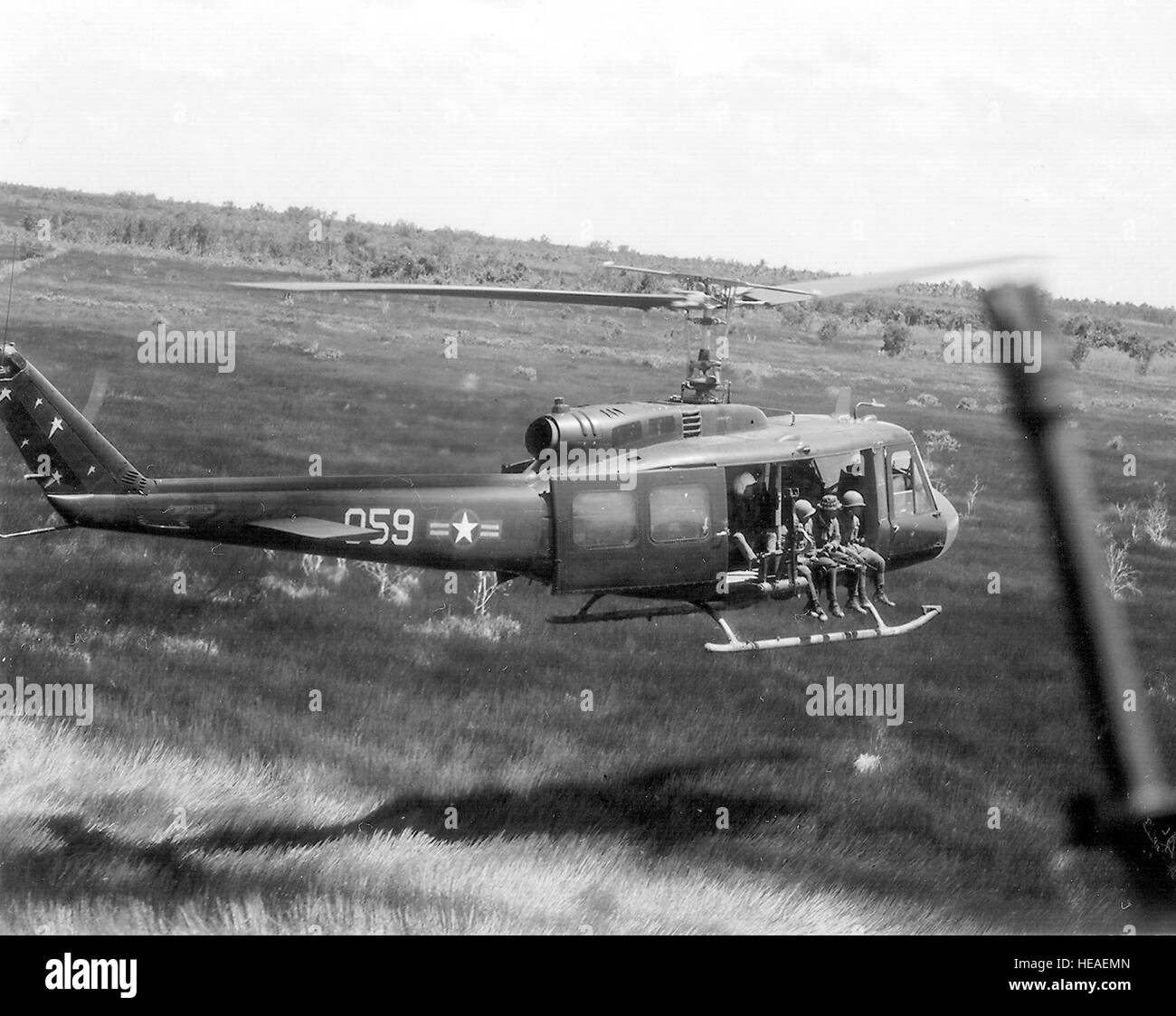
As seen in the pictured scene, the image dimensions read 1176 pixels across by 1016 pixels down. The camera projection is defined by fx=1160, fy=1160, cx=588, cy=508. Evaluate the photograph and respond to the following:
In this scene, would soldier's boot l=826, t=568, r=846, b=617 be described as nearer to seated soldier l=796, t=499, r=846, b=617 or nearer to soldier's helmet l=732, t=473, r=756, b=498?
seated soldier l=796, t=499, r=846, b=617

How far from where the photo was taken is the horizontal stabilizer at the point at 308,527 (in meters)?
7.95

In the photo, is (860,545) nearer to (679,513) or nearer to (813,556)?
(813,556)

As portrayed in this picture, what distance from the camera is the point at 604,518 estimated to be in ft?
28.4

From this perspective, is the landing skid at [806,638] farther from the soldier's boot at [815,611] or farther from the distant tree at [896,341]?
the distant tree at [896,341]

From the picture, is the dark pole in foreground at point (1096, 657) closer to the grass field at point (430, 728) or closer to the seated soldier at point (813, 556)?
the grass field at point (430, 728)

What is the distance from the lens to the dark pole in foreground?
10484 millimetres

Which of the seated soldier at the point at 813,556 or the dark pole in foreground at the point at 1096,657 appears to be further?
the dark pole in foreground at the point at 1096,657

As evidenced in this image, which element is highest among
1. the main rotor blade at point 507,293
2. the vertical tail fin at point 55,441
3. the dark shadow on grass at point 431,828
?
the main rotor blade at point 507,293

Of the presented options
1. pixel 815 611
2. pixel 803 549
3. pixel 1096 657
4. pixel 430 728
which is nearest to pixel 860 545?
pixel 803 549

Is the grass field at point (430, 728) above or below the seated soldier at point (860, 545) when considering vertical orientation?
below

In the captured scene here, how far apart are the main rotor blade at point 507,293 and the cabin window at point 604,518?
142 centimetres

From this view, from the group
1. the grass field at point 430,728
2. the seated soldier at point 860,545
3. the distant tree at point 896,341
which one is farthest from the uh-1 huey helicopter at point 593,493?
the distant tree at point 896,341

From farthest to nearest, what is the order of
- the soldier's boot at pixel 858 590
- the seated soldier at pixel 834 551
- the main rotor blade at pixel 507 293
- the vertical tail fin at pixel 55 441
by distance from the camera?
the soldier's boot at pixel 858 590 → the seated soldier at pixel 834 551 → the vertical tail fin at pixel 55 441 → the main rotor blade at pixel 507 293

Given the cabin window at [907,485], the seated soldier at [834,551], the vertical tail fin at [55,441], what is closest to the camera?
the vertical tail fin at [55,441]
